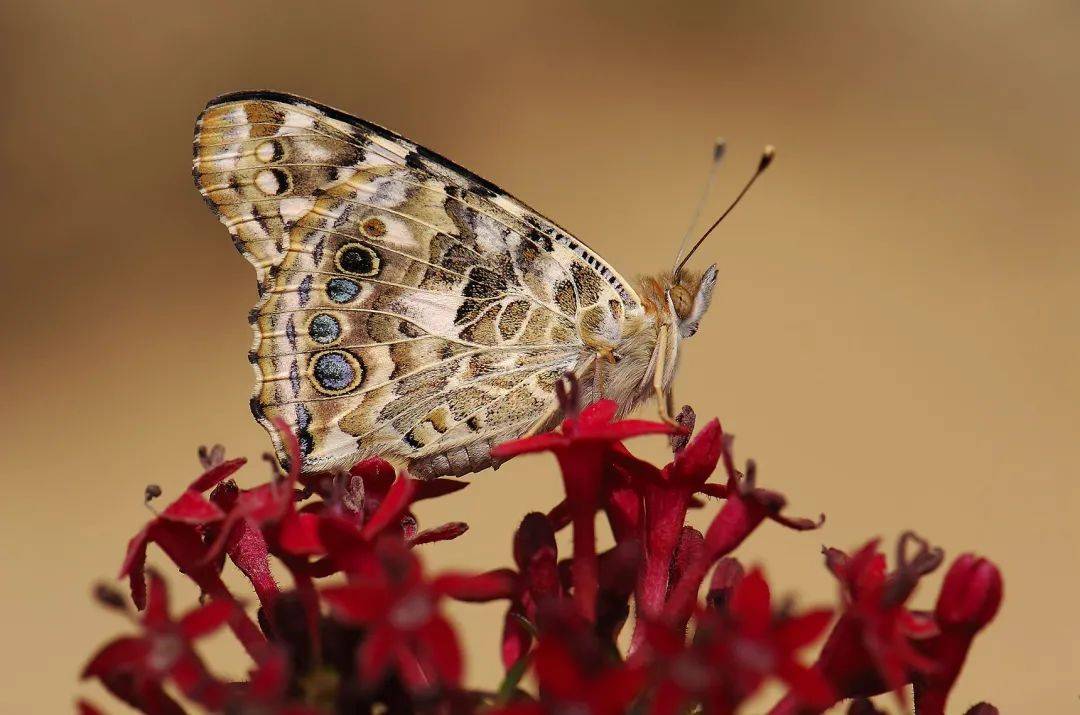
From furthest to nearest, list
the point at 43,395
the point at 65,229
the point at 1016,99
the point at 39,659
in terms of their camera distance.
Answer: the point at 1016,99 → the point at 65,229 → the point at 43,395 → the point at 39,659

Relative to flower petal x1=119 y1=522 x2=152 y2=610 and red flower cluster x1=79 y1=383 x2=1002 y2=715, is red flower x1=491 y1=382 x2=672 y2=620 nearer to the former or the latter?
red flower cluster x1=79 y1=383 x2=1002 y2=715

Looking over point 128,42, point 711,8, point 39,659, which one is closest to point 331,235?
point 39,659

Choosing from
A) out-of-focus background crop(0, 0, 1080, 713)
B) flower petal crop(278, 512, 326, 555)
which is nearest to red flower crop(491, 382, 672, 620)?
flower petal crop(278, 512, 326, 555)

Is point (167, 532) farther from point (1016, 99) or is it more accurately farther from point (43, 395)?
point (1016, 99)

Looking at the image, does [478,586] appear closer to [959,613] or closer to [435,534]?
[435,534]

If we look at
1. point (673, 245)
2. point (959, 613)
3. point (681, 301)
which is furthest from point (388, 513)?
point (673, 245)

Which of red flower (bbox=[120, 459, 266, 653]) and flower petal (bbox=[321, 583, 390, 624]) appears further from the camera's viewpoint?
red flower (bbox=[120, 459, 266, 653])

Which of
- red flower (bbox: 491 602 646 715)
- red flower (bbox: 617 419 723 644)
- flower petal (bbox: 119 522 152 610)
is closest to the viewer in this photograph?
red flower (bbox: 491 602 646 715)
